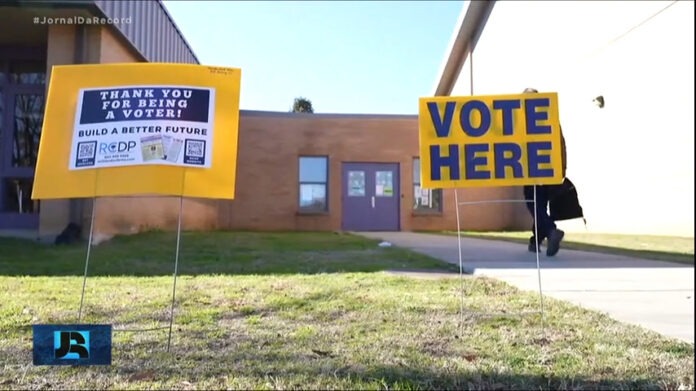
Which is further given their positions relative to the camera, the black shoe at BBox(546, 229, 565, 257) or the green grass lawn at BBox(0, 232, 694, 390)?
the black shoe at BBox(546, 229, 565, 257)

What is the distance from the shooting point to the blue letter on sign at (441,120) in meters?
4.53

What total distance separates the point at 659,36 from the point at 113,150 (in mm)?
13552

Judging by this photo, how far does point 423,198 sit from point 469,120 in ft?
53.1

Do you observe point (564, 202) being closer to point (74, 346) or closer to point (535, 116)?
point (535, 116)

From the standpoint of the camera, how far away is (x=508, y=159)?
4.49 m

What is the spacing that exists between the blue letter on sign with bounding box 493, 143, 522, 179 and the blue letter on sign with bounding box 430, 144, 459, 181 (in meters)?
0.30

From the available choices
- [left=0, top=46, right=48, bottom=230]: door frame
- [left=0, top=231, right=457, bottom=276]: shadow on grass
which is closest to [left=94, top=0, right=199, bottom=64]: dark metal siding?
[left=0, top=46, right=48, bottom=230]: door frame

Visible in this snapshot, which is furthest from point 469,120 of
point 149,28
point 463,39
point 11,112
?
point 463,39

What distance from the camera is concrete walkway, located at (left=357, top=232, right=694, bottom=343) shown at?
4.56 metres

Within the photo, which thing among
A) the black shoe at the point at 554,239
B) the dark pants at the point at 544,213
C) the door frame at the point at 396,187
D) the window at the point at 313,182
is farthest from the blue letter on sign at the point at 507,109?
the window at the point at 313,182

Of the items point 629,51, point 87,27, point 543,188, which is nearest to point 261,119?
point 87,27

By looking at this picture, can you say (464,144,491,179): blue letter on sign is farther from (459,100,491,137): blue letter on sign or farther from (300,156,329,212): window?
(300,156,329,212): window

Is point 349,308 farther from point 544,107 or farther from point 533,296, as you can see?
point 544,107

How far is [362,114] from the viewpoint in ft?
67.4
